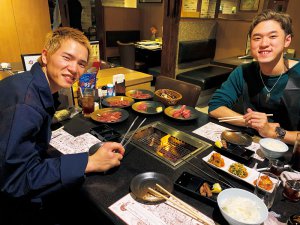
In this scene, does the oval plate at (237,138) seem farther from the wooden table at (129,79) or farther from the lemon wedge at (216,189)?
the wooden table at (129,79)

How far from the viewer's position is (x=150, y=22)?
6785mm

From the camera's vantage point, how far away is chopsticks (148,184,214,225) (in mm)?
859

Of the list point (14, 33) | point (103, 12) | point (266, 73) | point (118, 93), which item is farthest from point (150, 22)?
point (266, 73)

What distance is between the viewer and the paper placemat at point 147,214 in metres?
0.85

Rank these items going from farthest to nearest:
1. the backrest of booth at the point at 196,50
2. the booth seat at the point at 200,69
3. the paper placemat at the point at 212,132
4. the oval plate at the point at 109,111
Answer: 1. the backrest of booth at the point at 196,50
2. the booth seat at the point at 200,69
3. the oval plate at the point at 109,111
4. the paper placemat at the point at 212,132

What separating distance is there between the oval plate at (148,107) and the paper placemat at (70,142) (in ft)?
1.68

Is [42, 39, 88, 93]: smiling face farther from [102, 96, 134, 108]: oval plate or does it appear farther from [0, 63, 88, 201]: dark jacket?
[102, 96, 134, 108]: oval plate

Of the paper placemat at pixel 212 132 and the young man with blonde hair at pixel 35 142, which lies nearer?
the young man with blonde hair at pixel 35 142

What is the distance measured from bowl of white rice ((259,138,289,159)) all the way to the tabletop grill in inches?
12.0

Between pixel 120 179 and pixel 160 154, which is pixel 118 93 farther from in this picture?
pixel 120 179

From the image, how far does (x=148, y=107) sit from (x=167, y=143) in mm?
503

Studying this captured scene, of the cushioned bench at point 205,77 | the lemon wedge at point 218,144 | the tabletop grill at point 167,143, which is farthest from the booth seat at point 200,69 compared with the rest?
the lemon wedge at point 218,144

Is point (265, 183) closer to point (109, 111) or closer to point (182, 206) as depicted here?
point (182, 206)

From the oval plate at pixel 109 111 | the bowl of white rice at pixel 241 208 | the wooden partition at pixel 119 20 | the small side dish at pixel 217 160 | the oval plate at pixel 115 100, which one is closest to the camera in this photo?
the bowl of white rice at pixel 241 208
